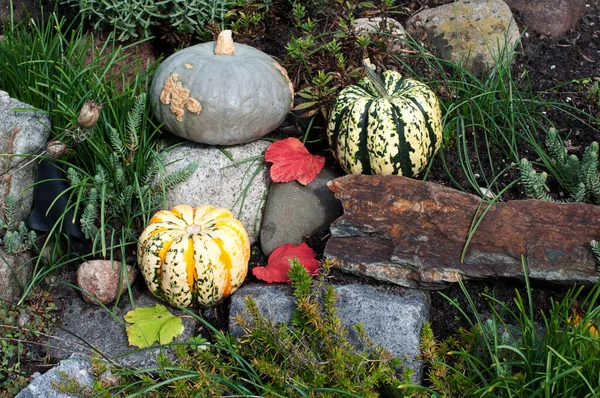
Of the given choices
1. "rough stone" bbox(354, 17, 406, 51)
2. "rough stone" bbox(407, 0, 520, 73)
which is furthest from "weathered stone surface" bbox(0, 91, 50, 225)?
"rough stone" bbox(407, 0, 520, 73)

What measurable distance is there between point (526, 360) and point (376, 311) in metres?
0.72

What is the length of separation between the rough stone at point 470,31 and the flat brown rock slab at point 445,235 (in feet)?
4.27

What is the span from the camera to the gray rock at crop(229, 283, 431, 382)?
291 centimetres

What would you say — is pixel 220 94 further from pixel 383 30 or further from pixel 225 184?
pixel 383 30

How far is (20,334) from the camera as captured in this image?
309cm

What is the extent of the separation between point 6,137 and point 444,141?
2.25 meters

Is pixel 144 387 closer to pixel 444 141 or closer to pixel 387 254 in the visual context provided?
pixel 387 254

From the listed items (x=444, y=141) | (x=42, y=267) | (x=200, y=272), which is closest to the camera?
(x=200, y=272)

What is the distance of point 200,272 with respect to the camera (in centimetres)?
303

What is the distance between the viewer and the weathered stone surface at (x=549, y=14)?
4.56 meters

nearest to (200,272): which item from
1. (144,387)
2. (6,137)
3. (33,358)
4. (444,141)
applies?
(144,387)

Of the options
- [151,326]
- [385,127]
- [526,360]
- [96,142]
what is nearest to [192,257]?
[151,326]

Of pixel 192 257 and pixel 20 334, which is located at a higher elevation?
pixel 192 257

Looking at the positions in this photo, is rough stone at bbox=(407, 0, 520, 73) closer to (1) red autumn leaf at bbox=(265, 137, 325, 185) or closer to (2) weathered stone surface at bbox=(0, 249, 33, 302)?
(1) red autumn leaf at bbox=(265, 137, 325, 185)
